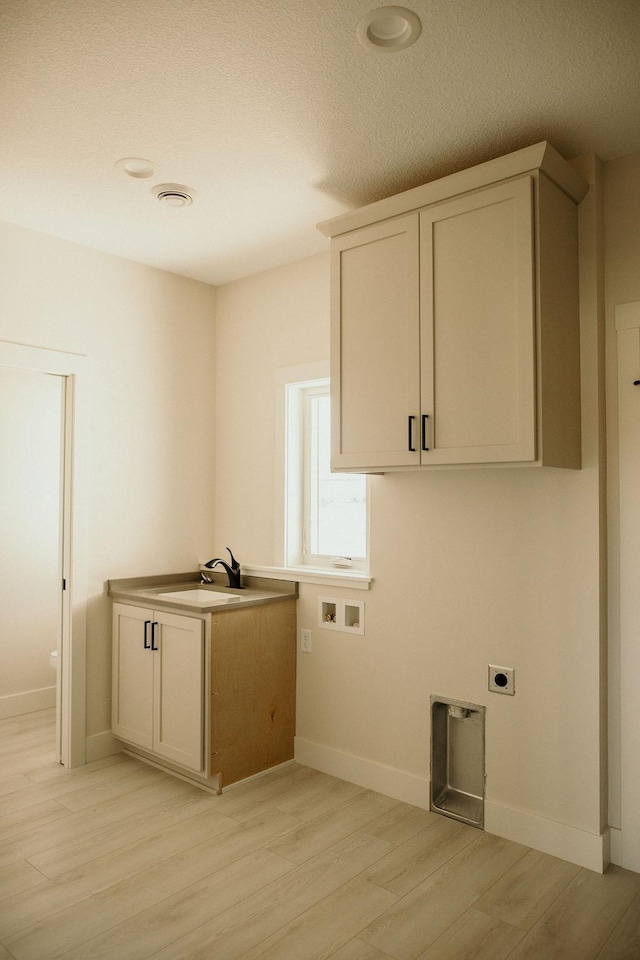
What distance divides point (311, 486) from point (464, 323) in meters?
1.50

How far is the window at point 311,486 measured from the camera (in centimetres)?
359

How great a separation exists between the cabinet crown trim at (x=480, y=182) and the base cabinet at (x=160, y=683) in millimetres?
1919

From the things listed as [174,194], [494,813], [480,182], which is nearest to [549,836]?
[494,813]

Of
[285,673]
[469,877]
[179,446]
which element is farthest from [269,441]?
[469,877]

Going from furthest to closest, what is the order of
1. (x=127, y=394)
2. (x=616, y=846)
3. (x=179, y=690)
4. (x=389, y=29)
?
1. (x=127, y=394)
2. (x=179, y=690)
3. (x=616, y=846)
4. (x=389, y=29)

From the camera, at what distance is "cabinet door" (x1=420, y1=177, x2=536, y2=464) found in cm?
229

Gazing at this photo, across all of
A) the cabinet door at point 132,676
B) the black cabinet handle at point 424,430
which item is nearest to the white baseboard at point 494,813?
the cabinet door at point 132,676

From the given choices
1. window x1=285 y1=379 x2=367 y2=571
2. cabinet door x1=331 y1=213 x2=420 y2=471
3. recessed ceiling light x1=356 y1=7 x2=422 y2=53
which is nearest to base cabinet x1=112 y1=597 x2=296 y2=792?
window x1=285 y1=379 x2=367 y2=571

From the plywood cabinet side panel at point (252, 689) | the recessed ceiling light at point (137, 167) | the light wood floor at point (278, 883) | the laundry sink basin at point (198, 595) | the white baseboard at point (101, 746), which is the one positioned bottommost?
the light wood floor at point (278, 883)

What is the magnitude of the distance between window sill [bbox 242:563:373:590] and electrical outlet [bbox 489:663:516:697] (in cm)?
70

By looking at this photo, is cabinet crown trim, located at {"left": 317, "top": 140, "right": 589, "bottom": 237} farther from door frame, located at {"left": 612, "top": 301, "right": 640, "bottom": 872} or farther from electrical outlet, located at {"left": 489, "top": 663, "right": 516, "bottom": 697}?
electrical outlet, located at {"left": 489, "top": 663, "right": 516, "bottom": 697}

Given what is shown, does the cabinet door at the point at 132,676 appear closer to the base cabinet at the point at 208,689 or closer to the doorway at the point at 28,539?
the base cabinet at the point at 208,689

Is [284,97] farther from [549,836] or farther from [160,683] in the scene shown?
[549,836]

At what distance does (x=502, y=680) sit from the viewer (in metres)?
2.70
